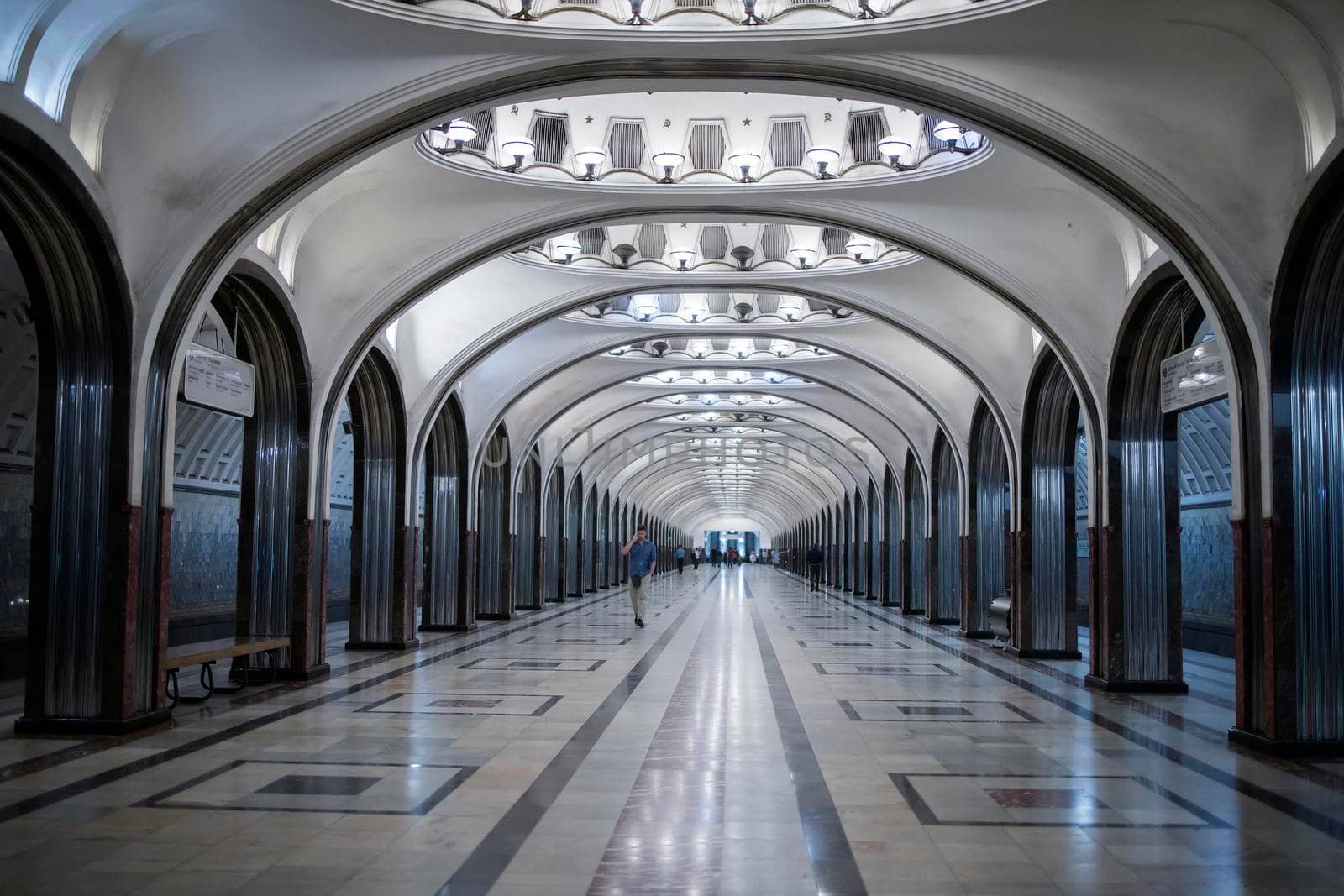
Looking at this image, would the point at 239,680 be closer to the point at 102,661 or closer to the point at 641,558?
the point at 102,661

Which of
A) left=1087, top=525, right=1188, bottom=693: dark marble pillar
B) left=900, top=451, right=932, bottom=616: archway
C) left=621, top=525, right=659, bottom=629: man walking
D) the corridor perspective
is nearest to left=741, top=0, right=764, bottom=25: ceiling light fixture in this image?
the corridor perspective

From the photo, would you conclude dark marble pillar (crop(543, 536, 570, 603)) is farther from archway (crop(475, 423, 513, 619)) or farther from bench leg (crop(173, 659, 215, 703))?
bench leg (crop(173, 659, 215, 703))

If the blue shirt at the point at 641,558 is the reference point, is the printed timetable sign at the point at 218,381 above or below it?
above

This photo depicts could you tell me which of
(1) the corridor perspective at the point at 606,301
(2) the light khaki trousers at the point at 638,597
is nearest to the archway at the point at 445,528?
(1) the corridor perspective at the point at 606,301

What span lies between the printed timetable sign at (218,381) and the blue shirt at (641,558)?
395 inches

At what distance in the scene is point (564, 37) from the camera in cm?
787

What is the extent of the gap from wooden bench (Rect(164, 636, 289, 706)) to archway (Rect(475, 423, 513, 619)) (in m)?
9.68

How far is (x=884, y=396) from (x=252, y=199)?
1574cm

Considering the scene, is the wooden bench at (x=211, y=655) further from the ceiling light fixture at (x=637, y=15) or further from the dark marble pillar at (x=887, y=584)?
the dark marble pillar at (x=887, y=584)

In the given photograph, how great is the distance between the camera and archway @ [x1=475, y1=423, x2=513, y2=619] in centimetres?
2142

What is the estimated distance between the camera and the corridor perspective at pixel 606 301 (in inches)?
230

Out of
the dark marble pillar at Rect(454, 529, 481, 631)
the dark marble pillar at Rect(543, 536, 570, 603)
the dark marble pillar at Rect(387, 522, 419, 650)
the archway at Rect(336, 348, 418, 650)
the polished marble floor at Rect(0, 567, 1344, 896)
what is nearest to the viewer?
the polished marble floor at Rect(0, 567, 1344, 896)

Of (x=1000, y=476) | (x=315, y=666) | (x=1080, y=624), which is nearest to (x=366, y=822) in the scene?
(x=315, y=666)

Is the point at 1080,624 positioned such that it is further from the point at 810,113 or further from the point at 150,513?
the point at 150,513
